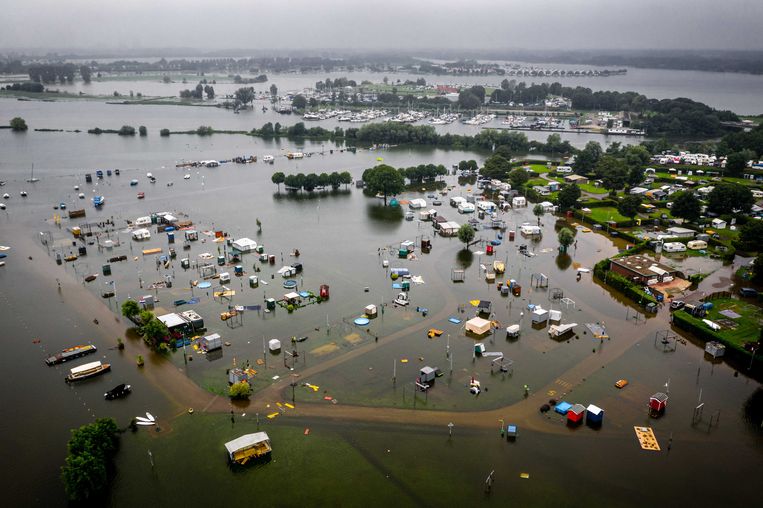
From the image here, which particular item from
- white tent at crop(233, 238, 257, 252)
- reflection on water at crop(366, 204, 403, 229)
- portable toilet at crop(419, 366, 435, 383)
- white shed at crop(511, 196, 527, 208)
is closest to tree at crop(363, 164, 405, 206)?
reflection on water at crop(366, 204, 403, 229)

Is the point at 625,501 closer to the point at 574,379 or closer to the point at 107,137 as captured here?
the point at 574,379

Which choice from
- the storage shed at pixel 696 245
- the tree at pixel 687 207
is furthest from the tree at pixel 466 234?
the tree at pixel 687 207

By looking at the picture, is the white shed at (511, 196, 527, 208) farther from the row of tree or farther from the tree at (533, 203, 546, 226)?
the row of tree

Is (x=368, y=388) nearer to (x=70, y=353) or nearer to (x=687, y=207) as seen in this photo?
(x=70, y=353)

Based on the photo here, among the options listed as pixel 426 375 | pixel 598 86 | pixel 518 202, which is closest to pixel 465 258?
pixel 518 202

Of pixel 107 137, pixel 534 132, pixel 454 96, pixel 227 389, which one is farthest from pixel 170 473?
pixel 454 96
